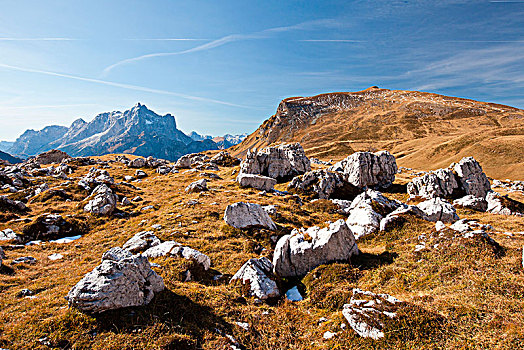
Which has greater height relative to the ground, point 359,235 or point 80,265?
point 359,235

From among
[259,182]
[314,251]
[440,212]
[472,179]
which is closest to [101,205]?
[259,182]

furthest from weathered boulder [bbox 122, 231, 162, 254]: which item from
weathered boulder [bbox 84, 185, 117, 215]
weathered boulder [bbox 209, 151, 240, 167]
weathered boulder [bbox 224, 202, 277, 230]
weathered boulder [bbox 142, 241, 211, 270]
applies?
weathered boulder [bbox 209, 151, 240, 167]

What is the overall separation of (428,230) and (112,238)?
2832 cm

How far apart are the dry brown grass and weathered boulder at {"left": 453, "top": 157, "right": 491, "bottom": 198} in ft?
75.9

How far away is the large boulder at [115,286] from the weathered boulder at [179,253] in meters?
4.34

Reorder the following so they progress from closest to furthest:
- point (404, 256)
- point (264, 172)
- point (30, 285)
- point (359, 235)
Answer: point (30, 285), point (404, 256), point (359, 235), point (264, 172)

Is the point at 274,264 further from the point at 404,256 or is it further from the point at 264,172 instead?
the point at 264,172

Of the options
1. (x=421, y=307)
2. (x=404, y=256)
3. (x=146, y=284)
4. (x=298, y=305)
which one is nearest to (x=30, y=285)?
(x=146, y=284)

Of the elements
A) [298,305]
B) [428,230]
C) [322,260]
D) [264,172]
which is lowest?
[298,305]

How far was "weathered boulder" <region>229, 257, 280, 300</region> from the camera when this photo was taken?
13.2 m

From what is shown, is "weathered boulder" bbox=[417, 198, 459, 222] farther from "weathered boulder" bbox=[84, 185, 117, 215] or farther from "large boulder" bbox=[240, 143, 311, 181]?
"weathered boulder" bbox=[84, 185, 117, 215]

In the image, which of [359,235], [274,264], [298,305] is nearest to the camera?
[298,305]

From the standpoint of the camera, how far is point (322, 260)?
15.1 metres

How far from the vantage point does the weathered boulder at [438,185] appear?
3916 centimetres
